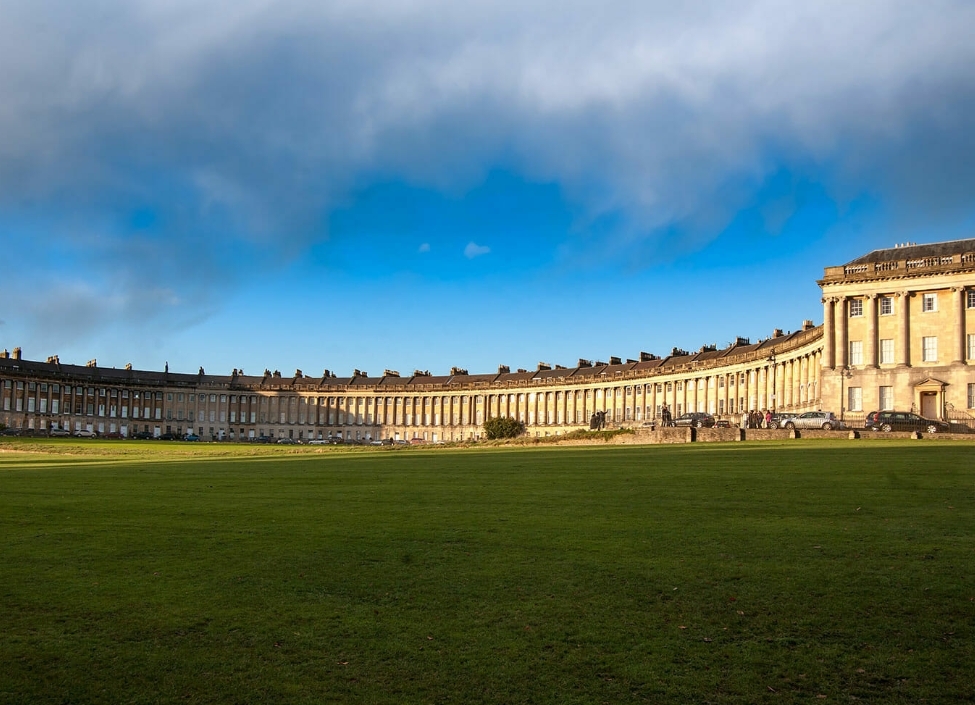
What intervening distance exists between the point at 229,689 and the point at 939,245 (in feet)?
214

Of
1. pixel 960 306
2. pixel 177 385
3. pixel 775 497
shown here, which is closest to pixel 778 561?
pixel 775 497

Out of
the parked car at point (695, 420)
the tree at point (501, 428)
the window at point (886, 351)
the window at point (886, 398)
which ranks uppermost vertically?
the window at point (886, 351)

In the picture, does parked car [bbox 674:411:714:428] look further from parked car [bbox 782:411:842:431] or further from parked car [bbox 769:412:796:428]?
parked car [bbox 782:411:842:431]

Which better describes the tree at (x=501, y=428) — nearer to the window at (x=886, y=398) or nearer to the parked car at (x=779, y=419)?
the parked car at (x=779, y=419)

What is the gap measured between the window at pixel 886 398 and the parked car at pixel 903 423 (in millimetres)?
10287

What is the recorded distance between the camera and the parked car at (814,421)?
47.5 metres

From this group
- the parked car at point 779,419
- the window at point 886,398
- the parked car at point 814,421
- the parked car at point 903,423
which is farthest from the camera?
the window at point 886,398

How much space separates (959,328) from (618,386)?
6032 cm

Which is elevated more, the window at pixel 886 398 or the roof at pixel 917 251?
the roof at pixel 917 251

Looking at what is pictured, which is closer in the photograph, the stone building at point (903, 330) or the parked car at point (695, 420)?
the stone building at point (903, 330)

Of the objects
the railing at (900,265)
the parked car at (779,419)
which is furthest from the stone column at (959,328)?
the parked car at (779,419)

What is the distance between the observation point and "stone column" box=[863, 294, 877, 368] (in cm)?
5834

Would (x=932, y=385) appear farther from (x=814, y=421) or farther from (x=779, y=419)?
(x=814, y=421)

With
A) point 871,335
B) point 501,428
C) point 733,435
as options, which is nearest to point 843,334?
point 871,335
